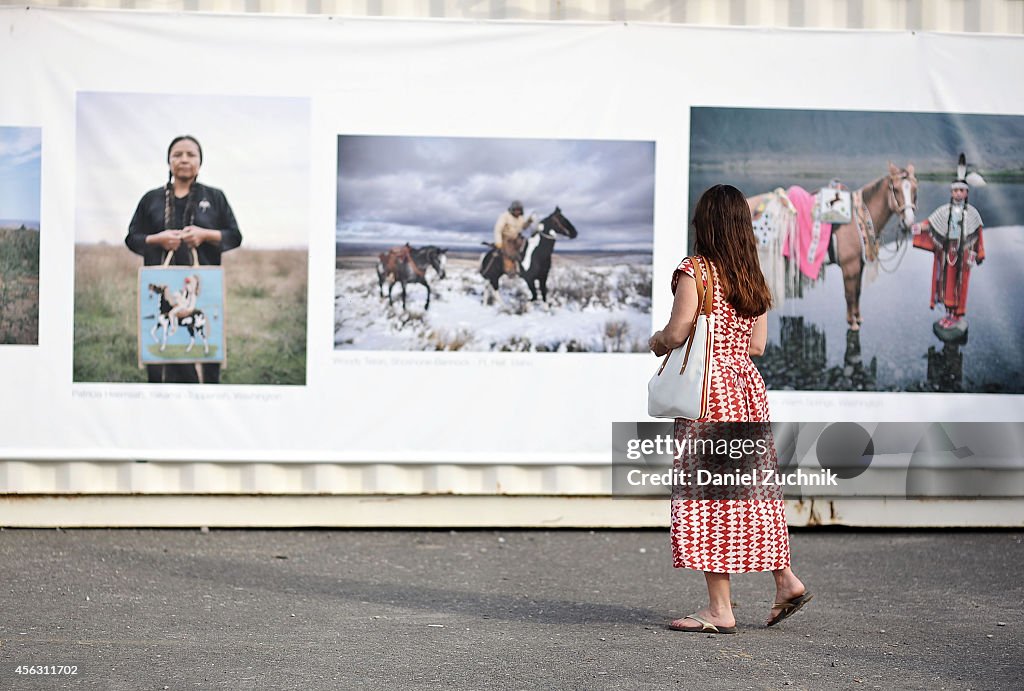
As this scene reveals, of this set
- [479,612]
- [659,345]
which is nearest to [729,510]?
[659,345]

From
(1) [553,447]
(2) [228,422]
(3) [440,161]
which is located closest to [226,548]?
(2) [228,422]

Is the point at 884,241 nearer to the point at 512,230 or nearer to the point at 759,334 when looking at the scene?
the point at 512,230

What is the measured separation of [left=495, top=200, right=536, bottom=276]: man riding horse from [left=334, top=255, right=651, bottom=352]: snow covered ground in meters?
0.16

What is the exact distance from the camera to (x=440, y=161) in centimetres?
708

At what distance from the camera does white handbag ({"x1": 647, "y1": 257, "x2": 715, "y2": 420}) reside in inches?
197

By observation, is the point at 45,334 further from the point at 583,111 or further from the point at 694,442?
the point at 694,442

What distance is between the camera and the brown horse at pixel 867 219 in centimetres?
719

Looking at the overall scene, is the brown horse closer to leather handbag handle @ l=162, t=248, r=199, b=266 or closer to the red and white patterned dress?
the red and white patterned dress

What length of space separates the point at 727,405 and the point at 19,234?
13.6 ft

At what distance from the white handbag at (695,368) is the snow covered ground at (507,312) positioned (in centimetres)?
208

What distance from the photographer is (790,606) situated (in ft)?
16.8

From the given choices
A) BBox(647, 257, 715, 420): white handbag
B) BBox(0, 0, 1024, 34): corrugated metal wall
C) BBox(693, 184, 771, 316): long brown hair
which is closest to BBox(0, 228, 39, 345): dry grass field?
BBox(0, 0, 1024, 34): corrugated metal wall

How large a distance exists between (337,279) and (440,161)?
0.87 m

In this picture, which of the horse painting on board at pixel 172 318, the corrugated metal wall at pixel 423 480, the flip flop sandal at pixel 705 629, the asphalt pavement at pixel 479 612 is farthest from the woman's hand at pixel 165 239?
the flip flop sandal at pixel 705 629
